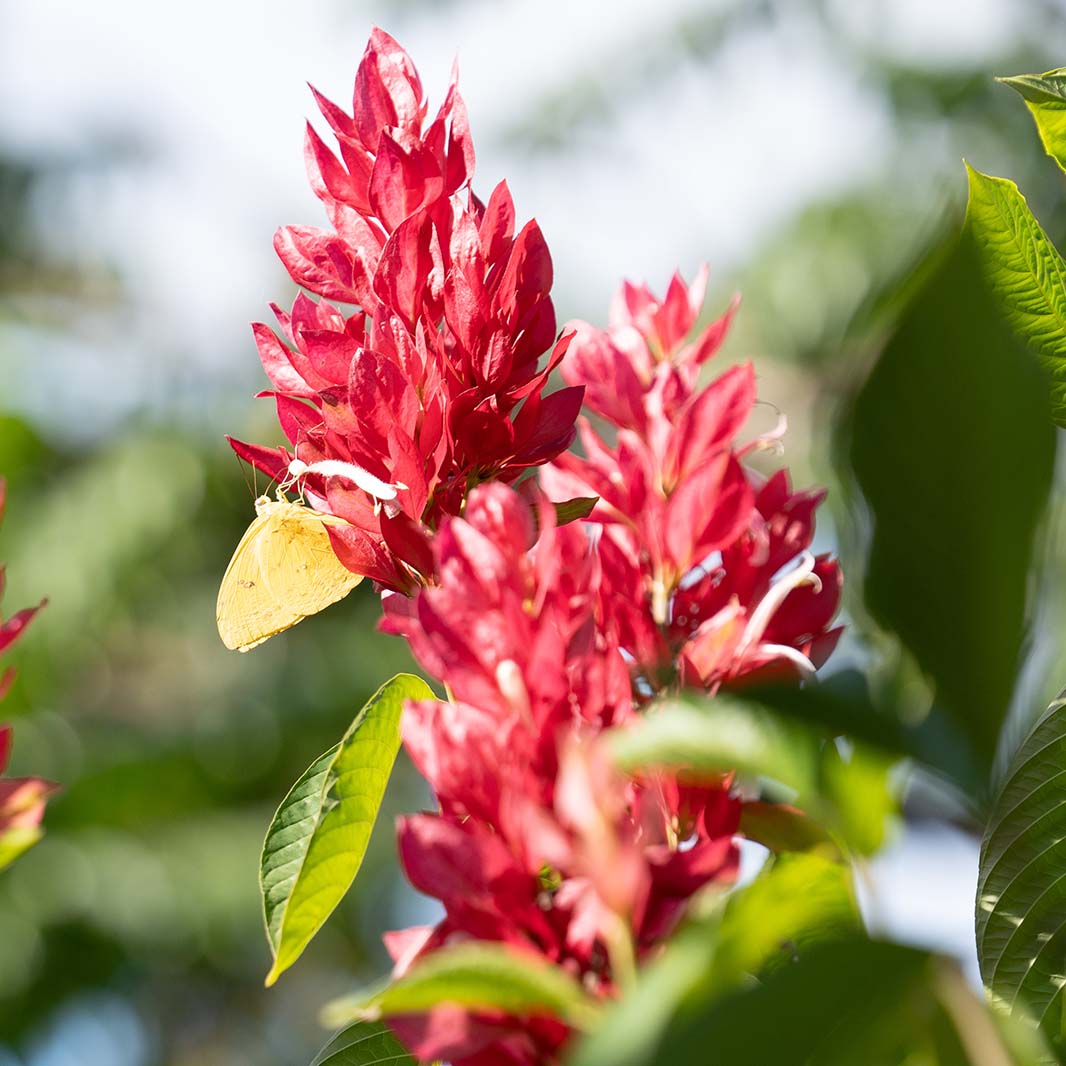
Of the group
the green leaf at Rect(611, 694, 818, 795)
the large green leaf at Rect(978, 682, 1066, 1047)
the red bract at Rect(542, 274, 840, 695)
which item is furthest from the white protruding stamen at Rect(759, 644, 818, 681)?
the green leaf at Rect(611, 694, 818, 795)

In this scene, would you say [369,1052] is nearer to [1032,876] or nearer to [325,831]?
[325,831]

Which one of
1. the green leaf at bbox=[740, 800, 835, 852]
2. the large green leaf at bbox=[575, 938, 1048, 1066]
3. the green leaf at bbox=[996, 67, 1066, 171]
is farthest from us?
the green leaf at bbox=[996, 67, 1066, 171]

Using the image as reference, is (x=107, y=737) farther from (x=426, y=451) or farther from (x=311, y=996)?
(x=426, y=451)

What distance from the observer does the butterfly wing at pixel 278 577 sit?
76 cm

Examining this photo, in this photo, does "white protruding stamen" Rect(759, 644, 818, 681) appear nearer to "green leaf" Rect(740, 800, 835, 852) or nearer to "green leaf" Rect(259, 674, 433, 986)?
"green leaf" Rect(740, 800, 835, 852)

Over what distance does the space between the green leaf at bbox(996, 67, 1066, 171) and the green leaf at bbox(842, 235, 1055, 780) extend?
372 mm

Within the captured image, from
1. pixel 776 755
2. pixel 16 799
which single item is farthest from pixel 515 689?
pixel 16 799

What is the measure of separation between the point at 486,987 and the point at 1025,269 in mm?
404

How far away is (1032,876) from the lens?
616mm

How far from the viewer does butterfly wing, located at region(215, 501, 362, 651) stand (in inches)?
29.7

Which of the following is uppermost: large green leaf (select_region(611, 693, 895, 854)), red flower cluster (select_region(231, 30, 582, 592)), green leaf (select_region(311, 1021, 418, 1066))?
red flower cluster (select_region(231, 30, 582, 592))

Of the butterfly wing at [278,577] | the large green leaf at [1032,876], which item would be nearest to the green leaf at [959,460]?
the large green leaf at [1032,876]

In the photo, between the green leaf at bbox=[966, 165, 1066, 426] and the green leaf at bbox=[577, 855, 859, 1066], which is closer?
the green leaf at bbox=[577, 855, 859, 1066]

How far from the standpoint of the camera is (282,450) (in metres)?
0.76
